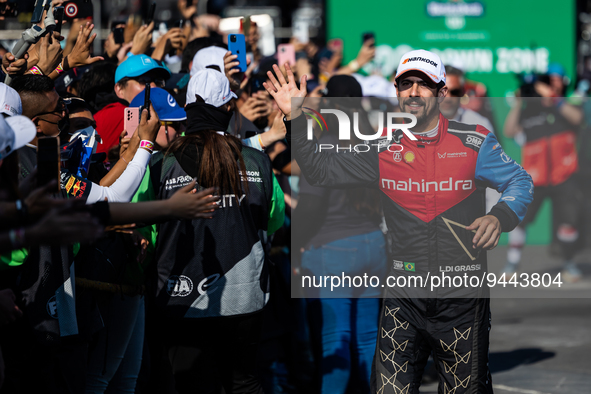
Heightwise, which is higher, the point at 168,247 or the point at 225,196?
the point at 225,196

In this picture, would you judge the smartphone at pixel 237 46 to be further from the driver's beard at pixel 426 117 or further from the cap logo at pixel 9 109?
the cap logo at pixel 9 109

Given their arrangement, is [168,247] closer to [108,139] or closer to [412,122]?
[108,139]

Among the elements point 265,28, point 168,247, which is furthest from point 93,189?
point 265,28

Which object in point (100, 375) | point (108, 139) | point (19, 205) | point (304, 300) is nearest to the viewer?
point (19, 205)

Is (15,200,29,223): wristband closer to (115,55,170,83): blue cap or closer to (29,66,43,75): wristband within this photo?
(29,66,43,75): wristband

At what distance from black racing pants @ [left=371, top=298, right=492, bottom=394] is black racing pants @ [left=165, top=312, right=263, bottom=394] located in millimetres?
667

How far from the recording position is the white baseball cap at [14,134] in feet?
8.32

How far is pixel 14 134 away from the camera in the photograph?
2.59 metres

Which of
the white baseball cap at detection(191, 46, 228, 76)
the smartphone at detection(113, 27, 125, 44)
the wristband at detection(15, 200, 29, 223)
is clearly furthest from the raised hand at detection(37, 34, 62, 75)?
the wristband at detection(15, 200, 29, 223)

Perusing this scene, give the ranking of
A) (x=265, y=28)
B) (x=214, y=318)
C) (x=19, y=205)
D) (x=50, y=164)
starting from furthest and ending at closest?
(x=265, y=28) → (x=214, y=318) → (x=50, y=164) → (x=19, y=205)

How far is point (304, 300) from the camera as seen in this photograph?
526cm

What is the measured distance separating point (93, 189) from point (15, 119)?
91 centimetres

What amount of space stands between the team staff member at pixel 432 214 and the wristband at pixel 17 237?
1880mm

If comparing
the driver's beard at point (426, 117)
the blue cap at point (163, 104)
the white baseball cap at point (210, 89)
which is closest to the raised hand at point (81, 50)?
the blue cap at point (163, 104)
